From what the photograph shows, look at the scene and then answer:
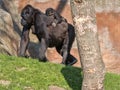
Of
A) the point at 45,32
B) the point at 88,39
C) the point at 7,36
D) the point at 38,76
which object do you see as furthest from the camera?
the point at 7,36

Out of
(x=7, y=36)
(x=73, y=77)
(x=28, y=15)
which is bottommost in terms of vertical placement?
(x=7, y=36)

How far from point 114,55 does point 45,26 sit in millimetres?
5928

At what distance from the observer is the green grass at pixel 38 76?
9.48 meters

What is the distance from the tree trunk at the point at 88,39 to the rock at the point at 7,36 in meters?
6.85

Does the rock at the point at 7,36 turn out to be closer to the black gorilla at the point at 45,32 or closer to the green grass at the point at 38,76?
the black gorilla at the point at 45,32

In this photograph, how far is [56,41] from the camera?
41.3ft

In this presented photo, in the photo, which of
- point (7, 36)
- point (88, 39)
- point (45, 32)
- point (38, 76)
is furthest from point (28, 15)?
point (88, 39)

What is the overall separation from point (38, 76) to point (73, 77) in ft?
2.42

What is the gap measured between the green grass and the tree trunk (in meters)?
1.53

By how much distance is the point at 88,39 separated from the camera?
771 centimetres

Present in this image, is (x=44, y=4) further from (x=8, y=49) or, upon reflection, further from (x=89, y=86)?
(x=89, y=86)

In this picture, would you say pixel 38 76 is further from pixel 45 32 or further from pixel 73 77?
pixel 45 32

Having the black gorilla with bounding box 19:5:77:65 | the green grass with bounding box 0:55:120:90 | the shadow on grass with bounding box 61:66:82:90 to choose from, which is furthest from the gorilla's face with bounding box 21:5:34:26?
the shadow on grass with bounding box 61:66:82:90

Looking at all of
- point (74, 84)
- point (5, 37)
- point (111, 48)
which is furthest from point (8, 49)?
point (74, 84)
